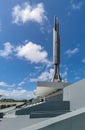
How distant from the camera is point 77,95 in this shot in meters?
18.4

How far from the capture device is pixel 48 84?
3494 cm

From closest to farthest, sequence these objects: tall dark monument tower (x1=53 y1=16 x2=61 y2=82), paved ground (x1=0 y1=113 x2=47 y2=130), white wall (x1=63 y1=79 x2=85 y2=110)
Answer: paved ground (x1=0 y1=113 x2=47 y2=130), white wall (x1=63 y1=79 x2=85 y2=110), tall dark monument tower (x1=53 y1=16 x2=61 y2=82)

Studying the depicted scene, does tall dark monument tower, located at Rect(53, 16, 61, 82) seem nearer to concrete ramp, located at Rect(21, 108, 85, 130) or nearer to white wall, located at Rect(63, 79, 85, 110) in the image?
white wall, located at Rect(63, 79, 85, 110)

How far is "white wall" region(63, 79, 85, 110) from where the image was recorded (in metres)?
17.5

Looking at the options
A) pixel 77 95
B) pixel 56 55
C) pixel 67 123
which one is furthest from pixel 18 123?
pixel 56 55

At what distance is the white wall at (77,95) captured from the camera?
17453mm

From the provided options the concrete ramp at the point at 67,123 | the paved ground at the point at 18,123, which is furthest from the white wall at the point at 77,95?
the concrete ramp at the point at 67,123

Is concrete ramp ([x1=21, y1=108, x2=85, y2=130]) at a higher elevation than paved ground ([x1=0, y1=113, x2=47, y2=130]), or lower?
higher

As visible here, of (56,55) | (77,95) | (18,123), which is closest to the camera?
(18,123)

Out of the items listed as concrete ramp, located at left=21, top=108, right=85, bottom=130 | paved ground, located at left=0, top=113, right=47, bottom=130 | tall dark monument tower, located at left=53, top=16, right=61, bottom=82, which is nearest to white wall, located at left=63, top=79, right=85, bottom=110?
paved ground, located at left=0, top=113, right=47, bottom=130

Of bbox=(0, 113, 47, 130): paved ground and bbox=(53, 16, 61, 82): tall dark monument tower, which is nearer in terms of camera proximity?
bbox=(0, 113, 47, 130): paved ground

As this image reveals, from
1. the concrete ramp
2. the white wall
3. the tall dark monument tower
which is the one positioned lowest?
the concrete ramp

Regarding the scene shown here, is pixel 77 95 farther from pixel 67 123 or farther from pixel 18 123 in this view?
pixel 67 123

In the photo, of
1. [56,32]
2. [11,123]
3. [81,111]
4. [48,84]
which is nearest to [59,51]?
[56,32]
